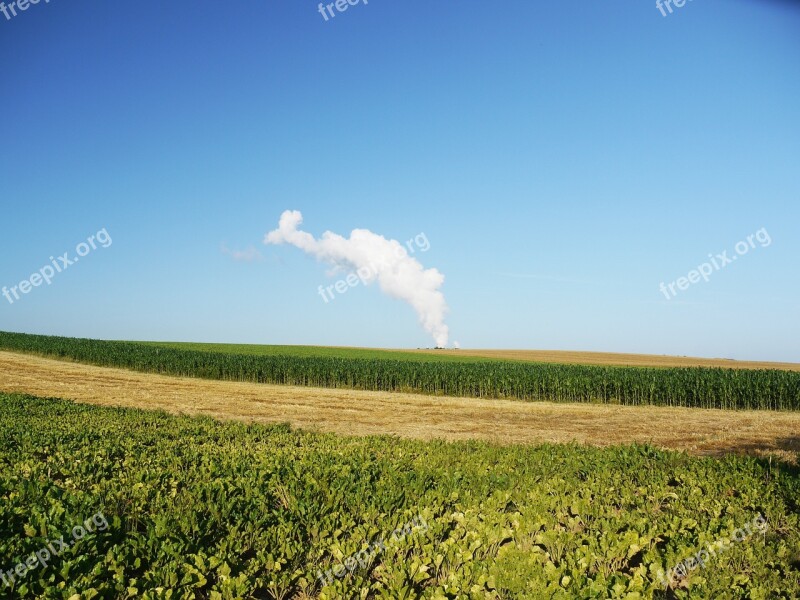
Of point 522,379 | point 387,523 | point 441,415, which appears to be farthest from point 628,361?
point 387,523

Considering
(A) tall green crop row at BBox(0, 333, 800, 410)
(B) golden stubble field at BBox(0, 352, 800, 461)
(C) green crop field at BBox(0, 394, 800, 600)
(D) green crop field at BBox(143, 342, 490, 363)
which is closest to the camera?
(C) green crop field at BBox(0, 394, 800, 600)

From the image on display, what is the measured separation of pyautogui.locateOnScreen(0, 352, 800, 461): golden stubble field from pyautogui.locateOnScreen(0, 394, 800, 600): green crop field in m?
6.19

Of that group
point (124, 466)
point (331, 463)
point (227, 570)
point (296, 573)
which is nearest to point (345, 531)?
point (296, 573)

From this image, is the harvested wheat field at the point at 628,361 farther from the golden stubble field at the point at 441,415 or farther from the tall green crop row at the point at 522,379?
the golden stubble field at the point at 441,415

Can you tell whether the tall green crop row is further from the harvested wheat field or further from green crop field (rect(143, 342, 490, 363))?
the harvested wheat field

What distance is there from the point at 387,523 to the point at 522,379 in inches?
981

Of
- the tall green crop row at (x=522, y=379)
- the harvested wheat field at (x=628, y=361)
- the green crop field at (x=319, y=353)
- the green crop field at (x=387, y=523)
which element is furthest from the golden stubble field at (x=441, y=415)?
the harvested wheat field at (x=628, y=361)

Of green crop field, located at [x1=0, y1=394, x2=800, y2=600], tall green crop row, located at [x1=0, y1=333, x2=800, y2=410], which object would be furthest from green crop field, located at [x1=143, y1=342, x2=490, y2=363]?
green crop field, located at [x1=0, y1=394, x2=800, y2=600]

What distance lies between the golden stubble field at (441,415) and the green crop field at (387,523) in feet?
20.3

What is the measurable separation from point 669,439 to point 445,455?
1137cm

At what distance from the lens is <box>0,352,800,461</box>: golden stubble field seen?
1573cm

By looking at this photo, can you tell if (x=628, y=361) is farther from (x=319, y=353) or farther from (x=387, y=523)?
(x=387, y=523)

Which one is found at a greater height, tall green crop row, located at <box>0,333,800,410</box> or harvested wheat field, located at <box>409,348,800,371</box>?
tall green crop row, located at <box>0,333,800,410</box>

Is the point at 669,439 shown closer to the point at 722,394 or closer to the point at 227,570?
the point at 722,394
